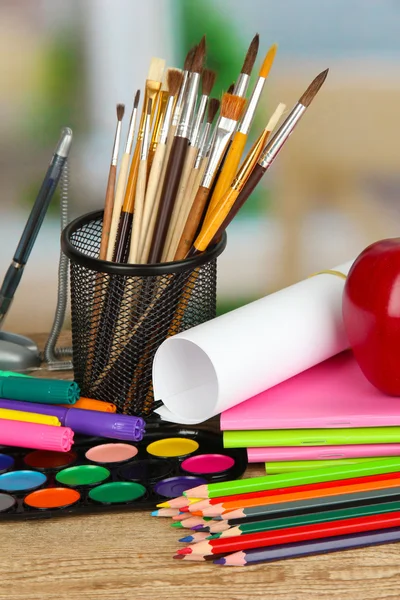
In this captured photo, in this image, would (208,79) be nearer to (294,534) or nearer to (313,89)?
(313,89)

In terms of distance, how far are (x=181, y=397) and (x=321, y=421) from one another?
10 cm

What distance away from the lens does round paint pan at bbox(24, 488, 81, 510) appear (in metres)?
0.58

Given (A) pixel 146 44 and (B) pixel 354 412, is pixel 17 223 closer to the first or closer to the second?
(A) pixel 146 44

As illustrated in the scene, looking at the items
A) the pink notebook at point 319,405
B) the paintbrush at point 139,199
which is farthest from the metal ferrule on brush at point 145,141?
the pink notebook at point 319,405

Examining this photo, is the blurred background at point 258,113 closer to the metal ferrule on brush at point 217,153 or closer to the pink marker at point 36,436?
the metal ferrule on brush at point 217,153

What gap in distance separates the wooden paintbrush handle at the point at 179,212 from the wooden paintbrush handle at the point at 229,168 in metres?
0.03

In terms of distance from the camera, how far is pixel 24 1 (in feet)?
2.69

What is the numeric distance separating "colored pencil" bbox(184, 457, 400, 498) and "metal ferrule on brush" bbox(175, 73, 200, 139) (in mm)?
273

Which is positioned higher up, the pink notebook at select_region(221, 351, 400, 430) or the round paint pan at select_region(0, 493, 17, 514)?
the pink notebook at select_region(221, 351, 400, 430)

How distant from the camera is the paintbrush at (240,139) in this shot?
678mm

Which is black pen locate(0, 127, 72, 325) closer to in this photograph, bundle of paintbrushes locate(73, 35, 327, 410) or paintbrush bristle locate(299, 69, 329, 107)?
bundle of paintbrushes locate(73, 35, 327, 410)

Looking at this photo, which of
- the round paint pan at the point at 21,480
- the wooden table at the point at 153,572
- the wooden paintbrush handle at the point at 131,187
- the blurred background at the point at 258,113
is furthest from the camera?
the blurred background at the point at 258,113

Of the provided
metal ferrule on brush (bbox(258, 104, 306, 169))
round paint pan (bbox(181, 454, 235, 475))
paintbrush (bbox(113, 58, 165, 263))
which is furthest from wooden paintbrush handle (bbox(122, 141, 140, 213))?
round paint pan (bbox(181, 454, 235, 475))

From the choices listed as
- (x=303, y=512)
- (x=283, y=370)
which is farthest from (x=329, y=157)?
(x=303, y=512)
